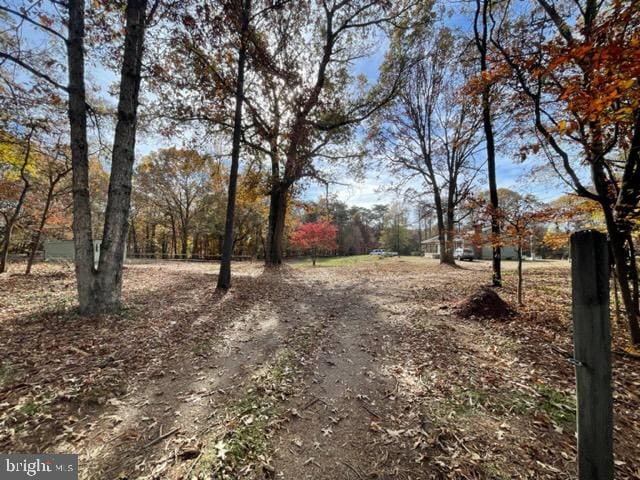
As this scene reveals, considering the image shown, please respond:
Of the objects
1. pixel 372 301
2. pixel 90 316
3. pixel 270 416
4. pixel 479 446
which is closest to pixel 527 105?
pixel 372 301

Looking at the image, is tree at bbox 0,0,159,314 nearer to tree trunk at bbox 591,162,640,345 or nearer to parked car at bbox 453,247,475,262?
tree trunk at bbox 591,162,640,345

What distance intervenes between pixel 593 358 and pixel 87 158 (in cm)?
697

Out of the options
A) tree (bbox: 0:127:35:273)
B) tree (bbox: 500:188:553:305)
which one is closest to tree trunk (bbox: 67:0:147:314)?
tree (bbox: 0:127:35:273)

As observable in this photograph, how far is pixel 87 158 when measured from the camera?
4574 millimetres

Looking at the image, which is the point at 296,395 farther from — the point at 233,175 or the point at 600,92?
the point at 233,175

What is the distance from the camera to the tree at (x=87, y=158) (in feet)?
14.4

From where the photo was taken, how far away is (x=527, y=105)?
4934mm

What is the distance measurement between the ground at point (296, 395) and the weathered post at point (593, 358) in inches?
22.1

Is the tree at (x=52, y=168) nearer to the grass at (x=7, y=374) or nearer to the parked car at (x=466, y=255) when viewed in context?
the grass at (x=7, y=374)

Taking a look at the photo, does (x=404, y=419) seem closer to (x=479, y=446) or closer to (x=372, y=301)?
(x=479, y=446)

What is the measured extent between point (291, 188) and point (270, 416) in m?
11.3

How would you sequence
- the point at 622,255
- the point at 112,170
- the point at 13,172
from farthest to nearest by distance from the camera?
the point at 13,172 → the point at 112,170 → the point at 622,255

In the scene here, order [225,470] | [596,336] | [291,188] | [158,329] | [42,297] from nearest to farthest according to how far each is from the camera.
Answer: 1. [596,336]
2. [225,470]
3. [158,329]
4. [42,297]
5. [291,188]

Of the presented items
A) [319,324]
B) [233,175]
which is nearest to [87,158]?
[233,175]
